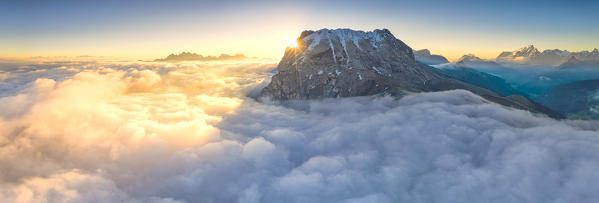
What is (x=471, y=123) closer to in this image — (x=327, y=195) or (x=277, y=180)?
(x=327, y=195)

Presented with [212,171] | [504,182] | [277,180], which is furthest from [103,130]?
[504,182]

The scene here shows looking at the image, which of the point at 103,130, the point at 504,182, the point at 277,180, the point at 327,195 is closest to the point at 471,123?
the point at 504,182

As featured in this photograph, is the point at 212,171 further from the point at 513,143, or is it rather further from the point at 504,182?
the point at 513,143

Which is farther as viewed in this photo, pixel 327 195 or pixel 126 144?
pixel 126 144

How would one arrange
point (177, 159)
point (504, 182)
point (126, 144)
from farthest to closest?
point (126, 144) < point (177, 159) < point (504, 182)

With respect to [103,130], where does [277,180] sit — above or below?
below

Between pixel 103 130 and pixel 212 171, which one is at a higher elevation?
pixel 103 130

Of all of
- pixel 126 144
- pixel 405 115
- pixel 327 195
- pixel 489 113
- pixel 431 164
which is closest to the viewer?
pixel 327 195

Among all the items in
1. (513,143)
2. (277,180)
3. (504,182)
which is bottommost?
(277,180)

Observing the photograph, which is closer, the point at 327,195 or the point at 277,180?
the point at 327,195
